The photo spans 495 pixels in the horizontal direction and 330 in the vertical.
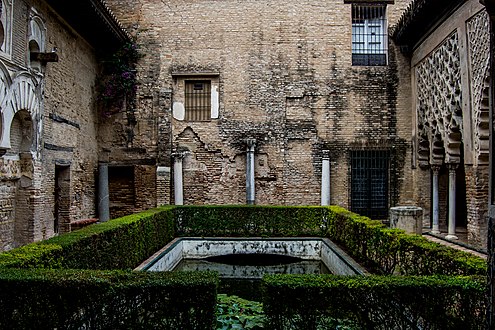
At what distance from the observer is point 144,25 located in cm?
1608

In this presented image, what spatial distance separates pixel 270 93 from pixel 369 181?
4231mm

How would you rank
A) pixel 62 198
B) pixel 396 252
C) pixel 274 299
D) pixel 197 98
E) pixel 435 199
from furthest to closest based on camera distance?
pixel 197 98
pixel 435 199
pixel 62 198
pixel 396 252
pixel 274 299

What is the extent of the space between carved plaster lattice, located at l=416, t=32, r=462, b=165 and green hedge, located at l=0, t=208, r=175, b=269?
7.41 m

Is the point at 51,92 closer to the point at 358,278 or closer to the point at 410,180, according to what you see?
the point at 358,278

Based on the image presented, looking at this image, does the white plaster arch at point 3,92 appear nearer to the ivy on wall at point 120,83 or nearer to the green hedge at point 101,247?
the green hedge at point 101,247

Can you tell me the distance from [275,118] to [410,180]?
15.5ft

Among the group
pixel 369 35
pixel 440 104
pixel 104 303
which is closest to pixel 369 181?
pixel 440 104

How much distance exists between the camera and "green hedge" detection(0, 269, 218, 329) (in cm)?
428

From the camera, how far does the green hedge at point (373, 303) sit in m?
4.21

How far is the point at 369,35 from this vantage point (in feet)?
53.4

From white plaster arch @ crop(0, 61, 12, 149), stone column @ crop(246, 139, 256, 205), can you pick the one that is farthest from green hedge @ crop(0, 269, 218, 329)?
stone column @ crop(246, 139, 256, 205)

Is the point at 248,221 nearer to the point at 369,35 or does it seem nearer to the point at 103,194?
the point at 103,194

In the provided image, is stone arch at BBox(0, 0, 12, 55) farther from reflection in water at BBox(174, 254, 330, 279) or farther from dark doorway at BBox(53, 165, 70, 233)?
reflection in water at BBox(174, 254, 330, 279)

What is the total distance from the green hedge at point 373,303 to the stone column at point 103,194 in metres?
11.5
